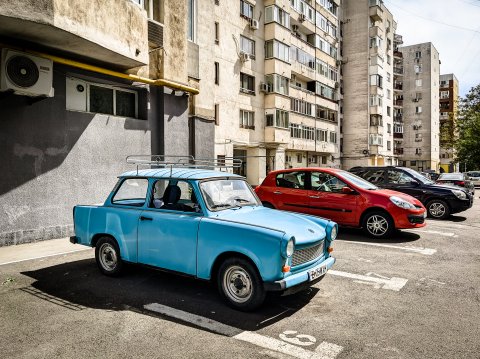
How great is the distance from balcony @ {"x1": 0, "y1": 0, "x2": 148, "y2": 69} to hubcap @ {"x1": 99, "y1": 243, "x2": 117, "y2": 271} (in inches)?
189

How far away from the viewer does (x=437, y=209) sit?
12.9 metres

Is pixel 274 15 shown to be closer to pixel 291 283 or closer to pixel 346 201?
pixel 346 201

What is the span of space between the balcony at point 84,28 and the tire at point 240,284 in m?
6.39

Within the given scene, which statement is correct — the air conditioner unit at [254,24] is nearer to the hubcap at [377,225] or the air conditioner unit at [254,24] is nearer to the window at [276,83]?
the window at [276,83]

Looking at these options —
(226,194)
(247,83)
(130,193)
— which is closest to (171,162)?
(130,193)

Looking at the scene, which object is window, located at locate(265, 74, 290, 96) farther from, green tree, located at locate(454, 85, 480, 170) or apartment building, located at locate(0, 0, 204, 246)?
green tree, located at locate(454, 85, 480, 170)

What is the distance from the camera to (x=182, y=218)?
5.05 meters

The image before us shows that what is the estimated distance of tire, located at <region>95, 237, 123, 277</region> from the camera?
19.3ft

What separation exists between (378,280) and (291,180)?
4.70 meters

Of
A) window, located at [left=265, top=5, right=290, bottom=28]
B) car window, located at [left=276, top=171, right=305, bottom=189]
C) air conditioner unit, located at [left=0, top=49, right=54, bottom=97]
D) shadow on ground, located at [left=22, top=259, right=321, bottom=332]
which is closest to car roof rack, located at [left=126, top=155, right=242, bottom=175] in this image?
car window, located at [left=276, top=171, right=305, bottom=189]

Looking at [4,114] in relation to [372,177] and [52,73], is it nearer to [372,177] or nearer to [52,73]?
[52,73]

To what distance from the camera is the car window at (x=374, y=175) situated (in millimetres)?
12930

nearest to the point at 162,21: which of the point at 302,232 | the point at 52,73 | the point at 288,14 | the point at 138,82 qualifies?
the point at 138,82

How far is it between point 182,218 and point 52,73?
20.1ft
